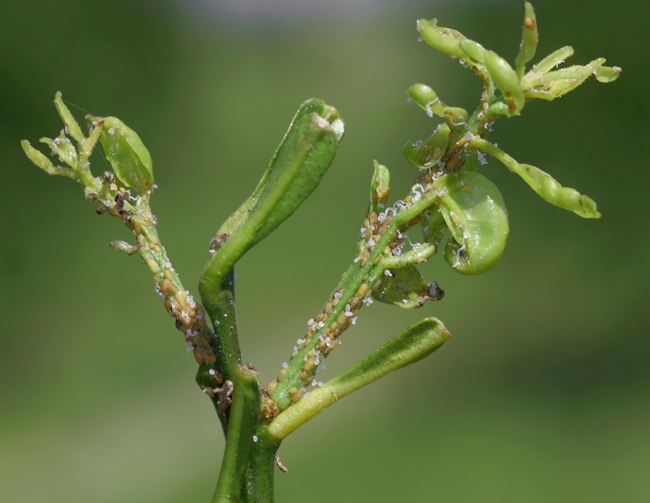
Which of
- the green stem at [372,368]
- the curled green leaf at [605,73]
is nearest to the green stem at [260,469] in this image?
the green stem at [372,368]

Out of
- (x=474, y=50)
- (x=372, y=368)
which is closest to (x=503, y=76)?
(x=474, y=50)

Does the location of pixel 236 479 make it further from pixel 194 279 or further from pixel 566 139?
pixel 566 139

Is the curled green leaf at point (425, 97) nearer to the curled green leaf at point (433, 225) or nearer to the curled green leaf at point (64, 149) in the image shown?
the curled green leaf at point (433, 225)

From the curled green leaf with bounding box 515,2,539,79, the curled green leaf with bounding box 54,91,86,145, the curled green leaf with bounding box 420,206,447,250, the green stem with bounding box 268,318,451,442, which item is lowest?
the green stem with bounding box 268,318,451,442

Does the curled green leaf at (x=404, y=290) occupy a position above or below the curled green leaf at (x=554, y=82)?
below

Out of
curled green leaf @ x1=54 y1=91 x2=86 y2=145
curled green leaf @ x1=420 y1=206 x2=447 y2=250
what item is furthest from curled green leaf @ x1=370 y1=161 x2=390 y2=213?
curled green leaf @ x1=54 y1=91 x2=86 y2=145

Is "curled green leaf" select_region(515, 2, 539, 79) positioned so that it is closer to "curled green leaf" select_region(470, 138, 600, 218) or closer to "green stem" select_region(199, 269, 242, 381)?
"curled green leaf" select_region(470, 138, 600, 218)
